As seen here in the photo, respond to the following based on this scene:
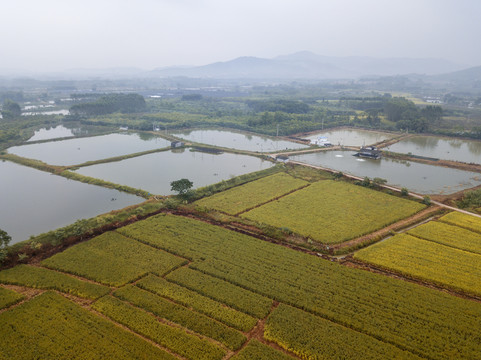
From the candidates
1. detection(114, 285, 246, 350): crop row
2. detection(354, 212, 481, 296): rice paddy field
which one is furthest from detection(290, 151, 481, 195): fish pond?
detection(114, 285, 246, 350): crop row

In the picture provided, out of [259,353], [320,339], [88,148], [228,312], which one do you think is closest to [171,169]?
A: [88,148]

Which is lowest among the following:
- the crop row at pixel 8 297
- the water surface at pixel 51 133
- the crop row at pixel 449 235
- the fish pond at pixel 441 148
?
the crop row at pixel 8 297

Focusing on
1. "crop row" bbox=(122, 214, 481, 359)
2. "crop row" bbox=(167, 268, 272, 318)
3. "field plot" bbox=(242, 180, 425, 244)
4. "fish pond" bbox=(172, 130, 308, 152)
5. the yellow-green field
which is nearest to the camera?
the yellow-green field

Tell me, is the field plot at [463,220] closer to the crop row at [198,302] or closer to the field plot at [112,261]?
the crop row at [198,302]

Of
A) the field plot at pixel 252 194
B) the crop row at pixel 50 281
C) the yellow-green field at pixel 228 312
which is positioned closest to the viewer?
the yellow-green field at pixel 228 312

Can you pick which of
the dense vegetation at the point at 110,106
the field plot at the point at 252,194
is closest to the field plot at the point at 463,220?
the field plot at the point at 252,194

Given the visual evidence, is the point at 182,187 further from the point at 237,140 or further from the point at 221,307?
the point at 237,140

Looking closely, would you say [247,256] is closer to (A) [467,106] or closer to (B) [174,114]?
(B) [174,114]

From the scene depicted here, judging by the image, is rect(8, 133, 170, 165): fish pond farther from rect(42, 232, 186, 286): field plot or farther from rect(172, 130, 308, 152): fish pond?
rect(42, 232, 186, 286): field plot
